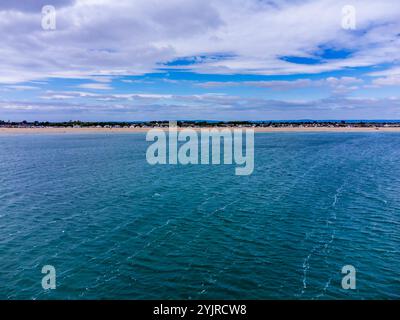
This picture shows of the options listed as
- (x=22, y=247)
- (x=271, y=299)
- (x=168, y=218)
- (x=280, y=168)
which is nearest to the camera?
(x=271, y=299)

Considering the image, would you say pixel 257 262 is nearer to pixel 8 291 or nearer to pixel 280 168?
pixel 8 291

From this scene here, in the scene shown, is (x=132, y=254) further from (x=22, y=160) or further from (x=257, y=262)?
(x=22, y=160)

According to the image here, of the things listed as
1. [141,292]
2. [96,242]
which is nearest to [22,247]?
[96,242]

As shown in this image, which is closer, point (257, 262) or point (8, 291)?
point (8, 291)
